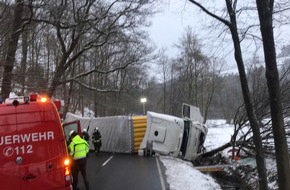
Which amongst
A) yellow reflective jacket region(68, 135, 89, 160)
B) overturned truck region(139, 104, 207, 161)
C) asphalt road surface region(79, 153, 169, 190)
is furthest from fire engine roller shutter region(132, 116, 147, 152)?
yellow reflective jacket region(68, 135, 89, 160)

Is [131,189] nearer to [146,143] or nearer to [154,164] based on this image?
[154,164]

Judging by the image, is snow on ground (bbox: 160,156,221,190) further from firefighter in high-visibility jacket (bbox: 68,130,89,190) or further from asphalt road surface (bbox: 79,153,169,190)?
firefighter in high-visibility jacket (bbox: 68,130,89,190)

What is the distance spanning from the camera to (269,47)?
468 inches

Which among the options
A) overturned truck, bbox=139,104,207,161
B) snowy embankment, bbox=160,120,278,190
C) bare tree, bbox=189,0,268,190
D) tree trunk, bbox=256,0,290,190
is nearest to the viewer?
tree trunk, bbox=256,0,290,190

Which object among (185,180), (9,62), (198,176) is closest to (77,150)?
(185,180)

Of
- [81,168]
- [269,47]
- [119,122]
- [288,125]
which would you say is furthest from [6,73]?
[119,122]

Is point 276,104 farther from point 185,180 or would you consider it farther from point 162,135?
point 162,135

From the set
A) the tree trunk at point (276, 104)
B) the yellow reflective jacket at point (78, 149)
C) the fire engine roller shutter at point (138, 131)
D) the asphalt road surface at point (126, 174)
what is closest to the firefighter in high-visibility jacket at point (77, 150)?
the yellow reflective jacket at point (78, 149)

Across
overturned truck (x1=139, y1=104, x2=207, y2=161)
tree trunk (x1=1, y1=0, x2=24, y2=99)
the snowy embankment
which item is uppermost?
tree trunk (x1=1, y1=0, x2=24, y2=99)

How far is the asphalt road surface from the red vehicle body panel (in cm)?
594

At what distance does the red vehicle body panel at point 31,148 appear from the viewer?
8.67 m

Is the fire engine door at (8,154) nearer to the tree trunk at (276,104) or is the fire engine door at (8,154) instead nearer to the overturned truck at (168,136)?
the tree trunk at (276,104)

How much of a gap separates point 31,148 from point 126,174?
9.87 m

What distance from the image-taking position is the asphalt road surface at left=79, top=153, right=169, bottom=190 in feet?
50.0
